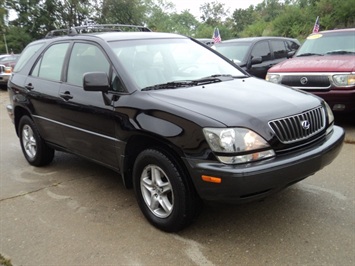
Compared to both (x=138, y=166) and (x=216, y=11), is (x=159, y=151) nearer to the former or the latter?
(x=138, y=166)

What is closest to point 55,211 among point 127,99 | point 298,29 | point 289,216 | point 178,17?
point 127,99

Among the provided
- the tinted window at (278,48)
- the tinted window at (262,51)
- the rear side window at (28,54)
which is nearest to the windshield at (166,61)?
the rear side window at (28,54)

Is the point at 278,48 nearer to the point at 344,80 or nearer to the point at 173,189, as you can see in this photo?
the point at 344,80

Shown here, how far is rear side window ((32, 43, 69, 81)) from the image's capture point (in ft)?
14.3

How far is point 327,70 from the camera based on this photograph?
235 inches

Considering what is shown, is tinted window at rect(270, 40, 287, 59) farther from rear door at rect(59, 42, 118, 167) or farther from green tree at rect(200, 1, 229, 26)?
green tree at rect(200, 1, 229, 26)

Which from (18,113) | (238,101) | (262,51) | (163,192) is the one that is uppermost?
(238,101)

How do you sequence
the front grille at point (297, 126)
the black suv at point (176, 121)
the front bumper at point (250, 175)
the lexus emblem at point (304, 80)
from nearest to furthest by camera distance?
the front bumper at point (250, 175) < the black suv at point (176, 121) < the front grille at point (297, 126) < the lexus emblem at point (304, 80)

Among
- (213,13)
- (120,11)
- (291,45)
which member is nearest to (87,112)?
(291,45)

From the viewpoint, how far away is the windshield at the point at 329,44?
6.81m

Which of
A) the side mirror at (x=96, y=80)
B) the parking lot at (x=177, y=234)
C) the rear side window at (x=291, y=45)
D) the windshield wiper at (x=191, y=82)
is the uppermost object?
the side mirror at (x=96, y=80)

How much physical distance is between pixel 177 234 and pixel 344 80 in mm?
4094

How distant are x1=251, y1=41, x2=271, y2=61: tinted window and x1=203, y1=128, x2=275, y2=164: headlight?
21.4 ft

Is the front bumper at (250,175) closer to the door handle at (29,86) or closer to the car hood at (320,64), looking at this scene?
the door handle at (29,86)
